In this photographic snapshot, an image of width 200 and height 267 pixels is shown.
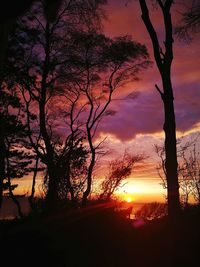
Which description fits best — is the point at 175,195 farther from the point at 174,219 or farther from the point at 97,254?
the point at 97,254

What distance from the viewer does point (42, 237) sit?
7426 mm

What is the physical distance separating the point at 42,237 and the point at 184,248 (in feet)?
10.2

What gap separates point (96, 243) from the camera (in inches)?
312

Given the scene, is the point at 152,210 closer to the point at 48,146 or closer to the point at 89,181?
the point at 89,181

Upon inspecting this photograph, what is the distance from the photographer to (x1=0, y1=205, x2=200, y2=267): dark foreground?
269 inches

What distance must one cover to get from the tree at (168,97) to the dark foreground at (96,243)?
92 cm

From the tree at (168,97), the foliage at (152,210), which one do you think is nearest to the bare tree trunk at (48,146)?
the tree at (168,97)

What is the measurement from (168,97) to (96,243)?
5145 millimetres

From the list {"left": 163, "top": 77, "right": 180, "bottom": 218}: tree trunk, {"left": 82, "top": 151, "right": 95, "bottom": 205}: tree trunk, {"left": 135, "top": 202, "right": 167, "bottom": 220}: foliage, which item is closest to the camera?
{"left": 163, "top": 77, "right": 180, "bottom": 218}: tree trunk

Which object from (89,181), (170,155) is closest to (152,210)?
(89,181)

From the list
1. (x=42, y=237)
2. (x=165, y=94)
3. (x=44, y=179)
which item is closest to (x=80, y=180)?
(x=44, y=179)

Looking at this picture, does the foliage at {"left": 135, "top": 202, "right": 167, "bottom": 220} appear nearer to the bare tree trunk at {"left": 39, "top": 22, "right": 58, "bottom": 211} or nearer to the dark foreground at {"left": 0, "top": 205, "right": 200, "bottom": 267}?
the bare tree trunk at {"left": 39, "top": 22, "right": 58, "bottom": 211}

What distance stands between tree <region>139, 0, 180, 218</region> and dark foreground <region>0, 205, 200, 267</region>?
916mm

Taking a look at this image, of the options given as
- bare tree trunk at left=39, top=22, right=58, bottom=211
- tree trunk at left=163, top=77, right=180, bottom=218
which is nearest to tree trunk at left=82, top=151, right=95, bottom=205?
bare tree trunk at left=39, top=22, right=58, bottom=211
